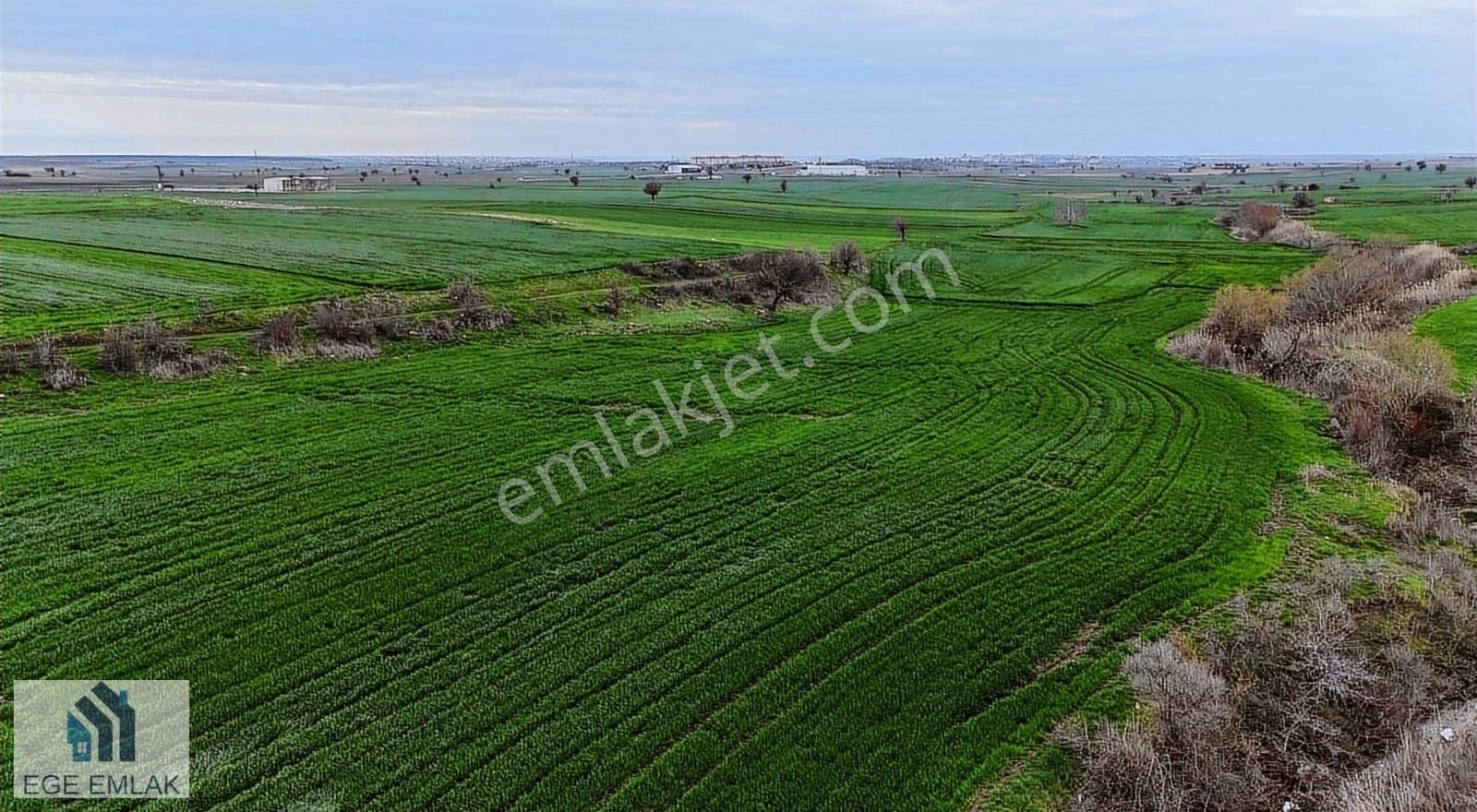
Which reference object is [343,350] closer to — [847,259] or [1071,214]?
[847,259]

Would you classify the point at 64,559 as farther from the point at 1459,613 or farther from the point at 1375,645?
the point at 1459,613

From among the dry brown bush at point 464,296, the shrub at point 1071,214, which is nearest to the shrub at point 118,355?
the dry brown bush at point 464,296

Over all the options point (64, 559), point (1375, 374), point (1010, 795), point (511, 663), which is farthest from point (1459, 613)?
point (64, 559)

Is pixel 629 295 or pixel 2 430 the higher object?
pixel 629 295

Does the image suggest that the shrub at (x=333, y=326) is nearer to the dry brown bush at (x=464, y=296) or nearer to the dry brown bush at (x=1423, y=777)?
→ the dry brown bush at (x=464, y=296)

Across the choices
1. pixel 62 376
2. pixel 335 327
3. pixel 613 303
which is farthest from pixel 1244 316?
pixel 62 376

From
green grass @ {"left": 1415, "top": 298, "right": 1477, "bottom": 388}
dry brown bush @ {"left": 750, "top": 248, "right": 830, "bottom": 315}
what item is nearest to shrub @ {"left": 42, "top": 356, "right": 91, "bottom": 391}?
dry brown bush @ {"left": 750, "top": 248, "right": 830, "bottom": 315}
